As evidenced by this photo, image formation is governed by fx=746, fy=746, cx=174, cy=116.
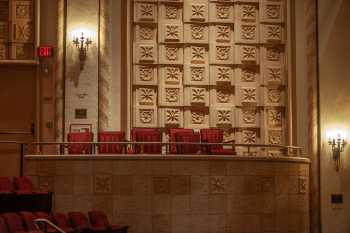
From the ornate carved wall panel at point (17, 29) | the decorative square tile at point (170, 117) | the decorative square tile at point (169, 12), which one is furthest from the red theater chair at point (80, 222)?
the decorative square tile at point (169, 12)

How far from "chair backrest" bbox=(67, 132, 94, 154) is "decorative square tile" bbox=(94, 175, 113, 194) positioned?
75cm

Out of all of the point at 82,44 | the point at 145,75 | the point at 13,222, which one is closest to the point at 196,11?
the point at 145,75

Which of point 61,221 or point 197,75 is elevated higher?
point 197,75

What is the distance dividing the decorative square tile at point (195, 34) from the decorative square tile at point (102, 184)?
3927 millimetres

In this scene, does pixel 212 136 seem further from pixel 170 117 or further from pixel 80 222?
pixel 80 222

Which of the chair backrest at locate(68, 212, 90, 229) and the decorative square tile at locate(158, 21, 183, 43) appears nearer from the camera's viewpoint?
the chair backrest at locate(68, 212, 90, 229)

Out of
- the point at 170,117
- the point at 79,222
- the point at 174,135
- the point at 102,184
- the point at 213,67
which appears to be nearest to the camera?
the point at 79,222

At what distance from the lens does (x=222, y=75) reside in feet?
48.2

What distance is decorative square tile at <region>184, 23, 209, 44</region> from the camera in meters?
14.6

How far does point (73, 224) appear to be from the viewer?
404 inches

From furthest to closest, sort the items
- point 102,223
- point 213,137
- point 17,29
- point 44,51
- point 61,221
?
point 17,29 < point 44,51 < point 213,137 < point 102,223 < point 61,221

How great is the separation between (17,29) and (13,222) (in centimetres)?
571

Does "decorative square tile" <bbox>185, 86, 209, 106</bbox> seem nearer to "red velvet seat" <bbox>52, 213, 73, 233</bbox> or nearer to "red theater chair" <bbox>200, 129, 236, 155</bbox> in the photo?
"red theater chair" <bbox>200, 129, 236, 155</bbox>

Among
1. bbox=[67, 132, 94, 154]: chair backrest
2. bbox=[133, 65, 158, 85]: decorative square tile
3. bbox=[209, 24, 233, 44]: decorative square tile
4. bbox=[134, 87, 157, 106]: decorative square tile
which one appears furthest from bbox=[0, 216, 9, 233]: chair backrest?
bbox=[209, 24, 233, 44]: decorative square tile
